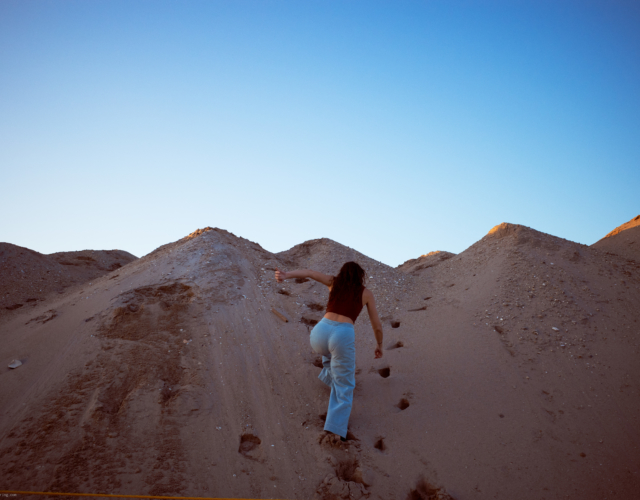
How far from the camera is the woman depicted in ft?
12.6

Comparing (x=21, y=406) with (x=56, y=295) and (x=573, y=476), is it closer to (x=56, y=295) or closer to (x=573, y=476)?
(x=56, y=295)

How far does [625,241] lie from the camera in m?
9.06

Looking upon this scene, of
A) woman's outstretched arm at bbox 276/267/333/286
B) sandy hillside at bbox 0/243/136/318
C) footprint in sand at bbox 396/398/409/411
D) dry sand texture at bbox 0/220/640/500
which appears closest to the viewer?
dry sand texture at bbox 0/220/640/500

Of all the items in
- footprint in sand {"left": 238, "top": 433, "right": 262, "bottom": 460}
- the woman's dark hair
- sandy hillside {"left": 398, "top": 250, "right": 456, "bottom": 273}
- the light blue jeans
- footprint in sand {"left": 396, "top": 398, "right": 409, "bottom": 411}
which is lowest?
footprint in sand {"left": 238, "top": 433, "right": 262, "bottom": 460}

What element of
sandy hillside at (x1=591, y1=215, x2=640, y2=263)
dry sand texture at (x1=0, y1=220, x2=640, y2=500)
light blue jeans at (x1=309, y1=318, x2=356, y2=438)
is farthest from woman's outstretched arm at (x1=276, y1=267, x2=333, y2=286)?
sandy hillside at (x1=591, y1=215, x2=640, y2=263)

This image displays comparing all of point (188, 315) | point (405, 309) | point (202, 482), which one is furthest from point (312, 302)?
point (202, 482)

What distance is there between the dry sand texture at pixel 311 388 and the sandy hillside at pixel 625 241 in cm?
192

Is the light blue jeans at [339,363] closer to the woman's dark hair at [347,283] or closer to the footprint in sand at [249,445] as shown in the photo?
the woman's dark hair at [347,283]

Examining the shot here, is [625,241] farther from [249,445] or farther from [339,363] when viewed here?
[249,445]

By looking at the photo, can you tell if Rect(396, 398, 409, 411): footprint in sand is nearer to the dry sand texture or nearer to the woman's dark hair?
the dry sand texture

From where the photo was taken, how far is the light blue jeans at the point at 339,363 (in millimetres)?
3824

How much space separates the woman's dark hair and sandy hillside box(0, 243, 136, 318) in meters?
6.71

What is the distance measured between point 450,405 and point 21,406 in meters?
4.59

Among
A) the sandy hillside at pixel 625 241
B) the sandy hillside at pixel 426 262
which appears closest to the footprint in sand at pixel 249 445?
the sandy hillside at pixel 426 262
